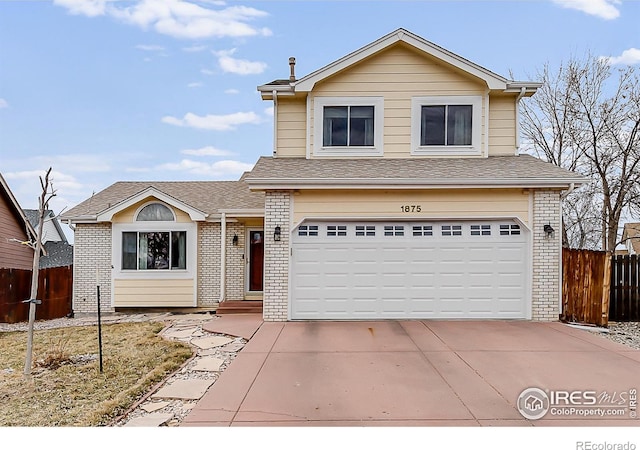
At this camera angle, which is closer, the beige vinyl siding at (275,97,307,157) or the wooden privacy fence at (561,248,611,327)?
the wooden privacy fence at (561,248,611,327)

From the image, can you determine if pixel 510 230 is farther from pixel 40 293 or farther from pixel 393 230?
pixel 40 293

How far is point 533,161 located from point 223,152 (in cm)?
1467

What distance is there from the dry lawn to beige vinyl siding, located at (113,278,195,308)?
2.43 m

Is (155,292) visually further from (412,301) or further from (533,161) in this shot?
(533,161)

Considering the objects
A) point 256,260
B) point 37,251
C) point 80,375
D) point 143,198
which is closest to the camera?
point 80,375

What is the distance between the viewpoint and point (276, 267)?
366 inches

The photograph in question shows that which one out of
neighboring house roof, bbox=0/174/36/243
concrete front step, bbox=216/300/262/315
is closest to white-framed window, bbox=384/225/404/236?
concrete front step, bbox=216/300/262/315

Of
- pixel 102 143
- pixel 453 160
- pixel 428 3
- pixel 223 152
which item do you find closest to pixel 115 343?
pixel 453 160

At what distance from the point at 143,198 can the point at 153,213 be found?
19.6 inches

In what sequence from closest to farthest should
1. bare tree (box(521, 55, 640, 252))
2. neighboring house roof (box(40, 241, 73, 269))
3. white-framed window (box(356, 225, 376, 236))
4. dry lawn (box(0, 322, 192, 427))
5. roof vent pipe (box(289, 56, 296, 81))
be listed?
dry lawn (box(0, 322, 192, 427)) < white-framed window (box(356, 225, 376, 236)) < roof vent pipe (box(289, 56, 296, 81)) < bare tree (box(521, 55, 640, 252)) < neighboring house roof (box(40, 241, 73, 269))

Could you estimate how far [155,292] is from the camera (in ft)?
39.3

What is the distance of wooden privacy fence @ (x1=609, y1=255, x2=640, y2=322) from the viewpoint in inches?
394

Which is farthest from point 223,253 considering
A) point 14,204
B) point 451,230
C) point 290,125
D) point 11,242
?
point 14,204

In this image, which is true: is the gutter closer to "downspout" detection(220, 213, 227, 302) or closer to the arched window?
"downspout" detection(220, 213, 227, 302)
